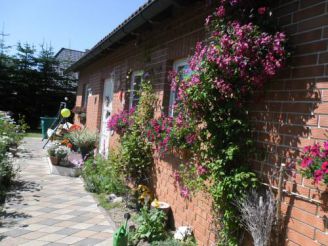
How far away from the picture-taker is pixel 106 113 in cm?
1007

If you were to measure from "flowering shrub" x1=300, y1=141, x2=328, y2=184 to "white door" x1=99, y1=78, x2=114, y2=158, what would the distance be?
7.42m

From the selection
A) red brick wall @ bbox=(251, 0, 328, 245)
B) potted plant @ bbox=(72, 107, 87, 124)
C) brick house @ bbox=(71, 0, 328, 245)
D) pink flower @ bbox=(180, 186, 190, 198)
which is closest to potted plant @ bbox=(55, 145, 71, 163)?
potted plant @ bbox=(72, 107, 87, 124)

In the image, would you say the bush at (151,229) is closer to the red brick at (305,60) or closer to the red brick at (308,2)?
the red brick at (305,60)

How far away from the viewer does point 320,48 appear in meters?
2.68

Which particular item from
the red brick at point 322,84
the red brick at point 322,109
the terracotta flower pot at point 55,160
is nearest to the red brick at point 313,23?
the red brick at point 322,84

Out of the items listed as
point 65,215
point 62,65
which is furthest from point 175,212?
point 62,65

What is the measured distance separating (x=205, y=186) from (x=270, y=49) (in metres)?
1.59

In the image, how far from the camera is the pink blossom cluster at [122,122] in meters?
6.65

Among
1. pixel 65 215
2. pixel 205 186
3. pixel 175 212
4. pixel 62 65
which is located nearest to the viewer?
pixel 205 186

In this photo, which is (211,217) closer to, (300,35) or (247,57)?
(247,57)

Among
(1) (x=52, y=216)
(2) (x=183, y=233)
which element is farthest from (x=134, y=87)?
(2) (x=183, y=233)

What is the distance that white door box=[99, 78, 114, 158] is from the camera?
956 centimetres

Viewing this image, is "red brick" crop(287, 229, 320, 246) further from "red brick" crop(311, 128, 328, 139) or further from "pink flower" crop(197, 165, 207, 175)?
"pink flower" crop(197, 165, 207, 175)

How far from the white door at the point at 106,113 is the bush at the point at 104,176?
1.69 m
